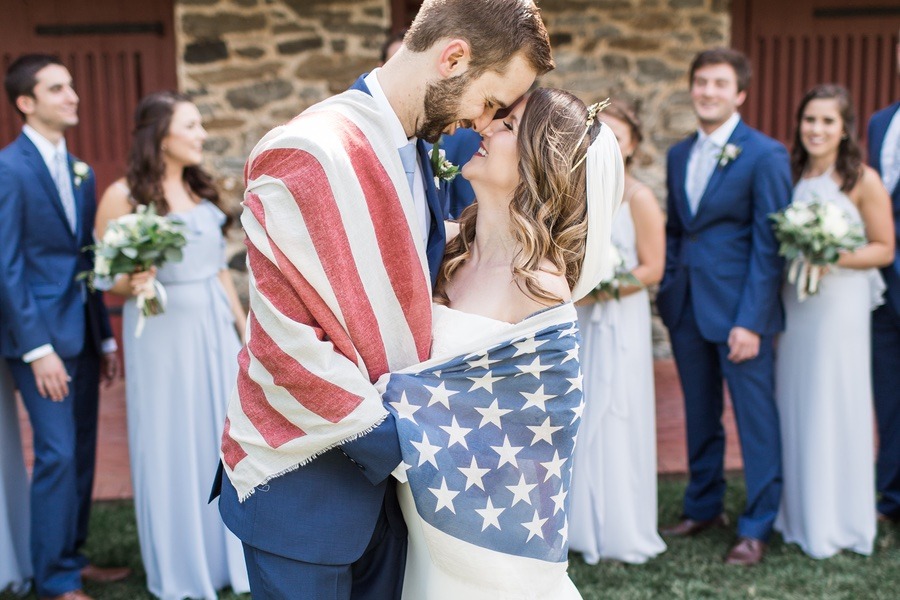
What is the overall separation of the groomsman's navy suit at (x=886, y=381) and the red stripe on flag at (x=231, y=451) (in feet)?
12.9

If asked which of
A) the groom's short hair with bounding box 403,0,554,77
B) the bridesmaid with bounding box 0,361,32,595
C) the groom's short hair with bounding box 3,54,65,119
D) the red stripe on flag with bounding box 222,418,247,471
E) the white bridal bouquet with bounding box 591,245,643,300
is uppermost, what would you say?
the groom's short hair with bounding box 3,54,65,119

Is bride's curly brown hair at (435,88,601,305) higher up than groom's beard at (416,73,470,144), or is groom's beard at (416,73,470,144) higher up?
groom's beard at (416,73,470,144)

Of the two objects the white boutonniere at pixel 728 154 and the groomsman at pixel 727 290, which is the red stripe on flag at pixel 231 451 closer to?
the groomsman at pixel 727 290

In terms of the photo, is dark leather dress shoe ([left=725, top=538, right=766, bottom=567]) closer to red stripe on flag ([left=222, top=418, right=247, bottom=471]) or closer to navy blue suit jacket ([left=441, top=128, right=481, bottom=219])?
navy blue suit jacket ([left=441, top=128, right=481, bottom=219])

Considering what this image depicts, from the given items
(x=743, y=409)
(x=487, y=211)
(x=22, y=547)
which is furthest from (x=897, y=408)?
(x=22, y=547)

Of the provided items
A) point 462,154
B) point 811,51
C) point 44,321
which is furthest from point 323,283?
point 811,51

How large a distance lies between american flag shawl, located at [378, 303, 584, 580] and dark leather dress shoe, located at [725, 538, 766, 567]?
2.48 m

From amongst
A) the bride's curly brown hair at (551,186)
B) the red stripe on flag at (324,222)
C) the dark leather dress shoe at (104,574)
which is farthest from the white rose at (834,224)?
the dark leather dress shoe at (104,574)

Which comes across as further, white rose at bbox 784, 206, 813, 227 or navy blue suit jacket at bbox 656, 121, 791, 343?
navy blue suit jacket at bbox 656, 121, 791, 343

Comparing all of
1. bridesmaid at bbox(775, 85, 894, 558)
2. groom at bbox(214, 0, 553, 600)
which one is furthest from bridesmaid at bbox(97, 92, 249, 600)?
bridesmaid at bbox(775, 85, 894, 558)

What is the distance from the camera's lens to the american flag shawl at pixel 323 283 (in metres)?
2.24

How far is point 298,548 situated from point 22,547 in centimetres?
279

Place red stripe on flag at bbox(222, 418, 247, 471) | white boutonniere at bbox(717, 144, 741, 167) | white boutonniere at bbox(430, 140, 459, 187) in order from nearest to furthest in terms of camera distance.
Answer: red stripe on flag at bbox(222, 418, 247, 471) → white boutonniere at bbox(430, 140, 459, 187) → white boutonniere at bbox(717, 144, 741, 167)

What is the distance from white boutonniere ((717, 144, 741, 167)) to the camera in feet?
15.4
